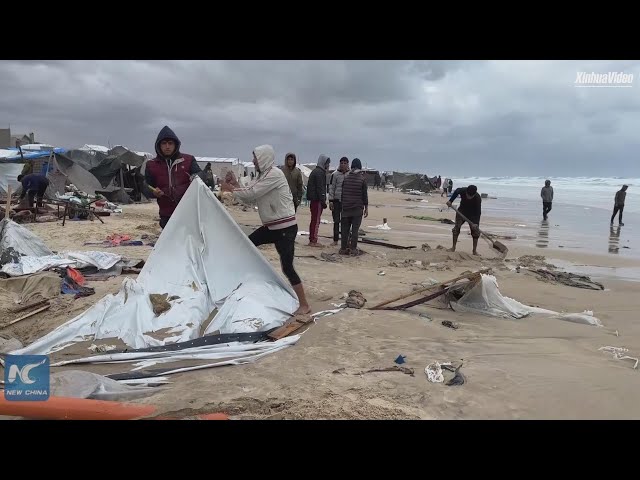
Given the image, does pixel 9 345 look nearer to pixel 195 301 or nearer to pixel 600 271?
pixel 195 301

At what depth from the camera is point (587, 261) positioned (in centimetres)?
977

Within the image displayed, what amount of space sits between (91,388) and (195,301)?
1759 mm

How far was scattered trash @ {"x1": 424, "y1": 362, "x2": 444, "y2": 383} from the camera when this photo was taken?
10.6ft

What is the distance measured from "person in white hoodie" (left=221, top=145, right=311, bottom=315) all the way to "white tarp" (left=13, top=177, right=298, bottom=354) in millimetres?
233

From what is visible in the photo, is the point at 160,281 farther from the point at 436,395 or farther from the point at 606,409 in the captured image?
the point at 606,409

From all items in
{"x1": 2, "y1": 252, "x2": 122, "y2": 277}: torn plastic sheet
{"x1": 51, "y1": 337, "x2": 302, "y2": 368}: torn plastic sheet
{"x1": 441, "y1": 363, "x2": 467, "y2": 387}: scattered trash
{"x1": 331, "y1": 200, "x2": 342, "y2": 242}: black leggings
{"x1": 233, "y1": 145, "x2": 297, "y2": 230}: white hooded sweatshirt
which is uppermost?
{"x1": 233, "y1": 145, "x2": 297, "y2": 230}: white hooded sweatshirt

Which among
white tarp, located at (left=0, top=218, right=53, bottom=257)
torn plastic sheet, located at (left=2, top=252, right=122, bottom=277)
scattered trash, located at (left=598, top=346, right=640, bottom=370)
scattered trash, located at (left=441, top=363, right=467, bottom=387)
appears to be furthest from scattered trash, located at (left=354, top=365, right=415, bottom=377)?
white tarp, located at (left=0, top=218, right=53, bottom=257)

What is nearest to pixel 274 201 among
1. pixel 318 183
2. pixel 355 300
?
pixel 355 300

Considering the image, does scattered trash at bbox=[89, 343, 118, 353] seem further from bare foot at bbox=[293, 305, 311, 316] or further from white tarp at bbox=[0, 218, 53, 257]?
white tarp at bbox=[0, 218, 53, 257]

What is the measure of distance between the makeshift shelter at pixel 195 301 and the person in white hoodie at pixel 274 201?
0.23m

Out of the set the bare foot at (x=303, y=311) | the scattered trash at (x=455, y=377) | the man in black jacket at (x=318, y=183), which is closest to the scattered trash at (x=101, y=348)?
the bare foot at (x=303, y=311)

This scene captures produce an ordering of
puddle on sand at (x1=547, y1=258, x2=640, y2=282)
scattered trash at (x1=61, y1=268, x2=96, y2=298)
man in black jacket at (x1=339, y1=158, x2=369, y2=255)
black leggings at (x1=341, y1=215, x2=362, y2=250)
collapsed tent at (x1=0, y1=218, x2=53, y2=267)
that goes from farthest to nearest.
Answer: black leggings at (x1=341, y1=215, x2=362, y2=250) < man in black jacket at (x1=339, y1=158, x2=369, y2=255) < puddle on sand at (x1=547, y1=258, x2=640, y2=282) < collapsed tent at (x1=0, y1=218, x2=53, y2=267) < scattered trash at (x1=61, y1=268, x2=96, y2=298)

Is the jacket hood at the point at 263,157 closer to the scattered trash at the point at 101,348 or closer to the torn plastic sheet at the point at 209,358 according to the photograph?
the torn plastic sheet at the point at 209,358
